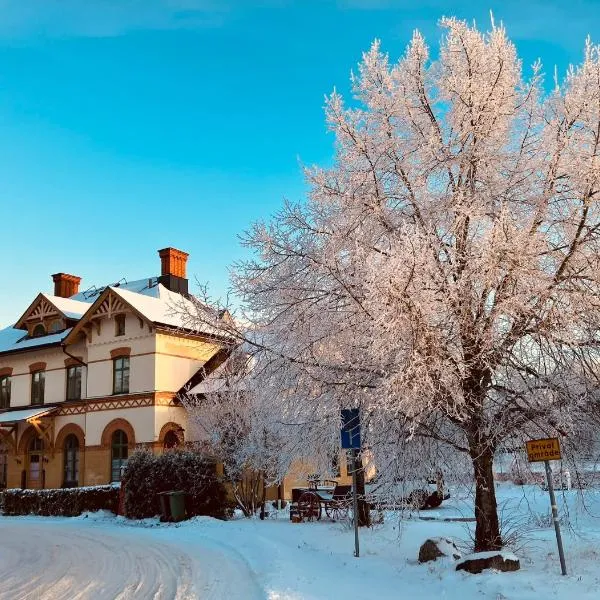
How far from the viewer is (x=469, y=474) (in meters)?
10.6

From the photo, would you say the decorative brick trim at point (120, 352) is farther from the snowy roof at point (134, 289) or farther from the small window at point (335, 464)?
the small window at point (335, 464)

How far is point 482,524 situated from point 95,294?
2976cm

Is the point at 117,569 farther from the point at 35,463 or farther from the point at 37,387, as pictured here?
the point at 37,387

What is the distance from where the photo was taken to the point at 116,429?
2817 centimetres

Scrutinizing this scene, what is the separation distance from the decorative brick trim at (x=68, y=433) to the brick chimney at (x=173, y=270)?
7663 millimetres

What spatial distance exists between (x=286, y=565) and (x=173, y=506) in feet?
31.7

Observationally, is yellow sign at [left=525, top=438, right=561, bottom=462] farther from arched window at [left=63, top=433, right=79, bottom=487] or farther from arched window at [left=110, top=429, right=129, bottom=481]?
arched window at [left=63, top=433, right=79, bottom=487]

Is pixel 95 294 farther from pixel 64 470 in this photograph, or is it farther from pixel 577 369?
pixel 577 369

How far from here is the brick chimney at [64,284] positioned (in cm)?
3716

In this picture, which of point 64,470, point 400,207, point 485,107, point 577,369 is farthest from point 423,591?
point 64,470

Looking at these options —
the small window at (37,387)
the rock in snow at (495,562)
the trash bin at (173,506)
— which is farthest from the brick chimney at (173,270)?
the rock in snow at (495,562)

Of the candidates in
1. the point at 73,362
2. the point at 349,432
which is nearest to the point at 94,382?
the point at 73,362

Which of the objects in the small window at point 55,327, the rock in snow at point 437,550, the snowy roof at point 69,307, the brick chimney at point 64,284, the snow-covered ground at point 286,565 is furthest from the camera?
the brick chimney at point 64,284

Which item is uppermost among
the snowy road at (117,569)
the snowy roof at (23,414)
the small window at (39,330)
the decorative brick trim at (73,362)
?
the small window at (39,330)
